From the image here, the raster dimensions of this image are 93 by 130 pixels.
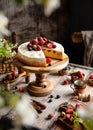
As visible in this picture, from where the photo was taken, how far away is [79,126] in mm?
1680

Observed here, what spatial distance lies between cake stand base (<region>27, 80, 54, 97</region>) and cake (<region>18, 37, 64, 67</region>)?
0.66ft

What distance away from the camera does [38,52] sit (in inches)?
90.0

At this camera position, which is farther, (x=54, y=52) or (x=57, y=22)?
(x=57, y=22)

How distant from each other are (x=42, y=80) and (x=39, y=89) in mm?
97

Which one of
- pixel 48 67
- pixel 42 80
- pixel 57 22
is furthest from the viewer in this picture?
pixel 57 22

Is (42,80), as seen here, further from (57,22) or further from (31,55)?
(57,22)

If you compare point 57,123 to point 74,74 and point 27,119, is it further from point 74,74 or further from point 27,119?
point 27,119

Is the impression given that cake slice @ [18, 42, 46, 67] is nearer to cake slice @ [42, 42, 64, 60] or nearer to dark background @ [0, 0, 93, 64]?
cake slice @ [42, 42, 64, 60]

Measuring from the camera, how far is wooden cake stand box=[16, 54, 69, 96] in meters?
2.08

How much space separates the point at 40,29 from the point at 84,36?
71 cm

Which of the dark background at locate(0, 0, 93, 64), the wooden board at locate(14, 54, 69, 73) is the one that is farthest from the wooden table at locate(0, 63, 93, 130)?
the dark background at locate(0, 0, 93, 64)

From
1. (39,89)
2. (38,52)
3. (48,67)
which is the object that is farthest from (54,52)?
(39,89)

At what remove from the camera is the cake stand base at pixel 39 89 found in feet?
7.12

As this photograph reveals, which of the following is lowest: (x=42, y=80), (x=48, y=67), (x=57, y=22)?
(x=42, y=80)
